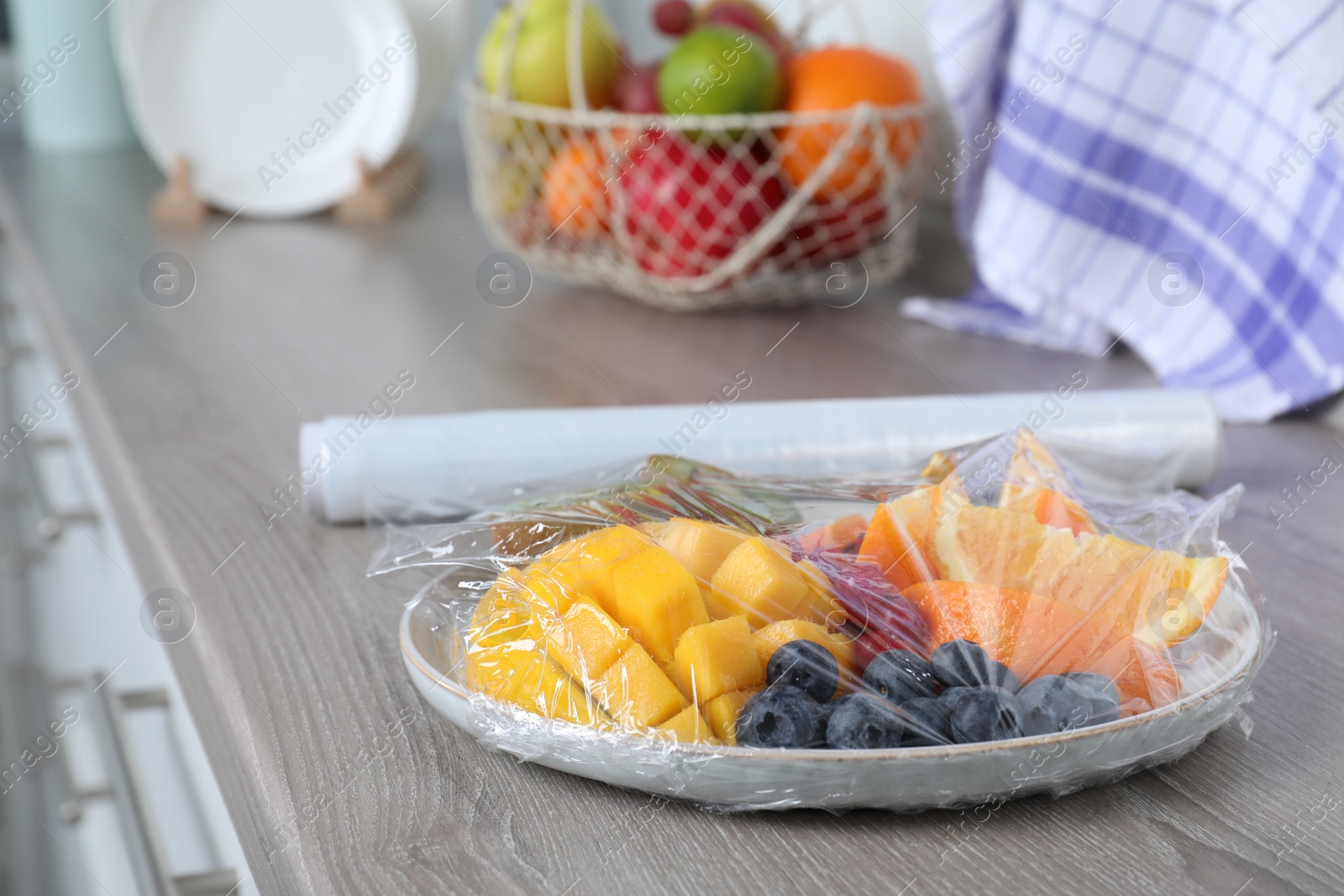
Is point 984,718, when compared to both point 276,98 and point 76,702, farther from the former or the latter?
point 276,98

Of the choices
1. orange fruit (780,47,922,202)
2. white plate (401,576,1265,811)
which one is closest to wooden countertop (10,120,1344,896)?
white plate (401,576,1265,811)

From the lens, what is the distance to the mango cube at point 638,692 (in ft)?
1.10

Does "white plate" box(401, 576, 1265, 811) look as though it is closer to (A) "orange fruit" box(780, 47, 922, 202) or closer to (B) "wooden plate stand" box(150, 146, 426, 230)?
(A) "orange fruit" box(780, 47, 922, 202)

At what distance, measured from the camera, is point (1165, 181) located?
2.72 ft

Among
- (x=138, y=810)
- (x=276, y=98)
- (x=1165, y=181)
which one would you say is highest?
(x=1165, y=181)

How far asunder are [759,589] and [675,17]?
915mm

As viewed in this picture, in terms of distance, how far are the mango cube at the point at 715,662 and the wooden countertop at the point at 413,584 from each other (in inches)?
1.9

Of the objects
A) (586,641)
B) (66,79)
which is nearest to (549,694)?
(586,641)

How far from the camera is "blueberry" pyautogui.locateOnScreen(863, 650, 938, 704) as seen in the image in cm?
34

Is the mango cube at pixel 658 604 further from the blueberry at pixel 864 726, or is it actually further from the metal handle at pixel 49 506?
the metal handle at pixel 49 506

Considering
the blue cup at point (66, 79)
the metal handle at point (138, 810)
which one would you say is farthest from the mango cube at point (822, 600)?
the blue cup at point (66, 79)

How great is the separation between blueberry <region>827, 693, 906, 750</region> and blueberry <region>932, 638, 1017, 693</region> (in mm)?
22

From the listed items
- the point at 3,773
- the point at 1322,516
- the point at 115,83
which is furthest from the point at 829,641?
the point at 115,83

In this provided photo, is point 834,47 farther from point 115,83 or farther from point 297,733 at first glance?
point 115,83
